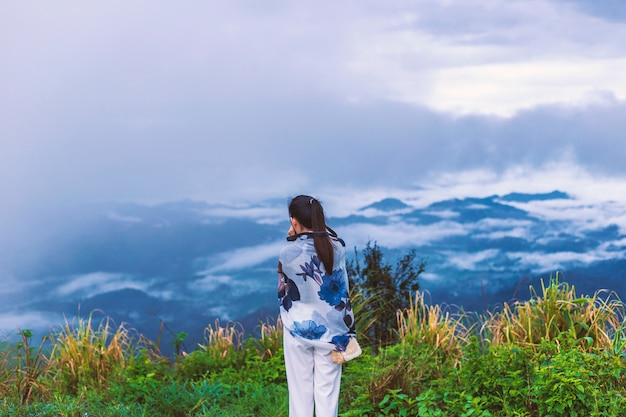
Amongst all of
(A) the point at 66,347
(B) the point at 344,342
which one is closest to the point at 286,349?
(B) the point at 344,342

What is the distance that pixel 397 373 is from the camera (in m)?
6.52

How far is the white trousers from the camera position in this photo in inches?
212

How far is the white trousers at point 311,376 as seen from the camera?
212 inches

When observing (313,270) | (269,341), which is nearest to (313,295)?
(313,270)

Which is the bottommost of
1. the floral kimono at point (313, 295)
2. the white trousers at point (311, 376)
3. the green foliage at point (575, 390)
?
the green foliage at point (575, 390)

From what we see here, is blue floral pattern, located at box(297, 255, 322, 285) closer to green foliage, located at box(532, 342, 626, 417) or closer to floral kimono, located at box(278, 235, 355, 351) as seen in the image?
floral kimono, located at box(278, 235, 355, 351)

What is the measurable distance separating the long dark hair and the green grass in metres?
1.49

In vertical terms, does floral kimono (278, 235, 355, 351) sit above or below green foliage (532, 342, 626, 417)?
above

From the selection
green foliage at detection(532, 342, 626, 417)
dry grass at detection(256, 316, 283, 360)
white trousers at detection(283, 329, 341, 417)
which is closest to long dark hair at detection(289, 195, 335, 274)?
white trousers at detection(283, 329, 341, 417)

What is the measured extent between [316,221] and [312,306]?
2.03ft

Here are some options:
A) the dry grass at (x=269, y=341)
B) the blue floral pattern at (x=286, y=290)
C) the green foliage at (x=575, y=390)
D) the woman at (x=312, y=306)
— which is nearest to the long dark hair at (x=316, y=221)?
the woman at (x=312, y=306)

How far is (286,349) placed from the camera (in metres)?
5.45

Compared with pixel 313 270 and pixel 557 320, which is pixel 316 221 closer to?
pixel 313 270

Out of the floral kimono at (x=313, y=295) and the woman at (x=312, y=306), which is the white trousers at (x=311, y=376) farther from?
the floral kimono at (x=313, y=295)
